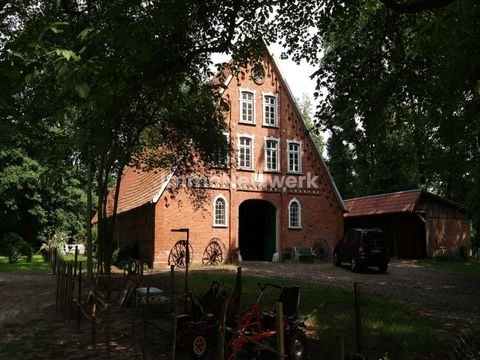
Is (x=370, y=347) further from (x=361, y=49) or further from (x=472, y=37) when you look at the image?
(x=472, y=37)

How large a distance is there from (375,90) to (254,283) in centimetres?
812

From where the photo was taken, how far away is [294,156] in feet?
99.2

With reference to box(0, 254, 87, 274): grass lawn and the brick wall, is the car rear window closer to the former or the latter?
the brick wall

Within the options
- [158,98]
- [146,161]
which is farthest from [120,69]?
[146,161]

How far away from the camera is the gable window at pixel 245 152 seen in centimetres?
2866

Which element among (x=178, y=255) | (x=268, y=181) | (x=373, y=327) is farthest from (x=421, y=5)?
(x=268, y=181)

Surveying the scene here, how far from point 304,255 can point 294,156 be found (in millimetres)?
6129

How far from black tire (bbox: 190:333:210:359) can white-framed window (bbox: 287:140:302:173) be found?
22655 mm

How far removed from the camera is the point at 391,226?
117 feet

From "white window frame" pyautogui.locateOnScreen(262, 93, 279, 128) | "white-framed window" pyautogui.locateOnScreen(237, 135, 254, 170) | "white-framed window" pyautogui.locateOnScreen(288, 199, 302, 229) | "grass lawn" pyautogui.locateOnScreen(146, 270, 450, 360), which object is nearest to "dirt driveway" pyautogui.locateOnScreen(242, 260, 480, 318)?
"grass lawn" pyautogui.locateOnScreen(146, 270, 450, 360)

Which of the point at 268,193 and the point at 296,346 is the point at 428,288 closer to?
the point at 296,346

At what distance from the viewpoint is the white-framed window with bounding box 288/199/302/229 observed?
29.6 metres

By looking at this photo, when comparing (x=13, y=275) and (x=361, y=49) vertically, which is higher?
(x=361, y=49)

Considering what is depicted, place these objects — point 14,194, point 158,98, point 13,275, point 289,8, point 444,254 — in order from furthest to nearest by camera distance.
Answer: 1. point 14,194
2. point 444,254
3. point 13,275
4. point 289,8
5. point 158,98
